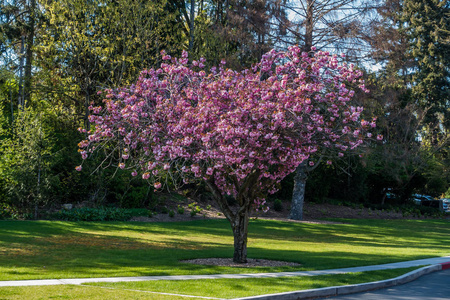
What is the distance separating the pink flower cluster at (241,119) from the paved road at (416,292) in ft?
11.0

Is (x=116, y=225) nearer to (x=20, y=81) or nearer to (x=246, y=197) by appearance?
(x=246, y=197)

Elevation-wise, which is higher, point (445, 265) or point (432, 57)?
point (432, 57)

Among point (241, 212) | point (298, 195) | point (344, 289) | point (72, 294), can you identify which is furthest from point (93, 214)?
point (344, 289)

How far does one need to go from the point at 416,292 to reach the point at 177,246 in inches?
337

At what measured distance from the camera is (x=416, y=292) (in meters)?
9.93

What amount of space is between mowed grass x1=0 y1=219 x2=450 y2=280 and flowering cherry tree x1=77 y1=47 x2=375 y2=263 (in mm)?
2215

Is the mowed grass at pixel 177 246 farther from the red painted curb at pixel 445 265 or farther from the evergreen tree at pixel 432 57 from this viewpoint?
the evergreen tree at pixel 432 57

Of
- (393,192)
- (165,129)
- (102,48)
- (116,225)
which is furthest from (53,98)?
(393,192)

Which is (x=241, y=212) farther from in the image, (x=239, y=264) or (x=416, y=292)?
(x=416, y=292)

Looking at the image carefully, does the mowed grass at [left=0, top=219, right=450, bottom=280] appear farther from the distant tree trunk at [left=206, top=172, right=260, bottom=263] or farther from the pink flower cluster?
the pink flower cluster

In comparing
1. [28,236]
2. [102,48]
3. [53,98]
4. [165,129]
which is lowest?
[28,236]

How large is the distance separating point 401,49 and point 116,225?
18.8 metres

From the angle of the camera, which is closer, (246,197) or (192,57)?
(246,197)

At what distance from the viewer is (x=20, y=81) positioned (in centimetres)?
2703
